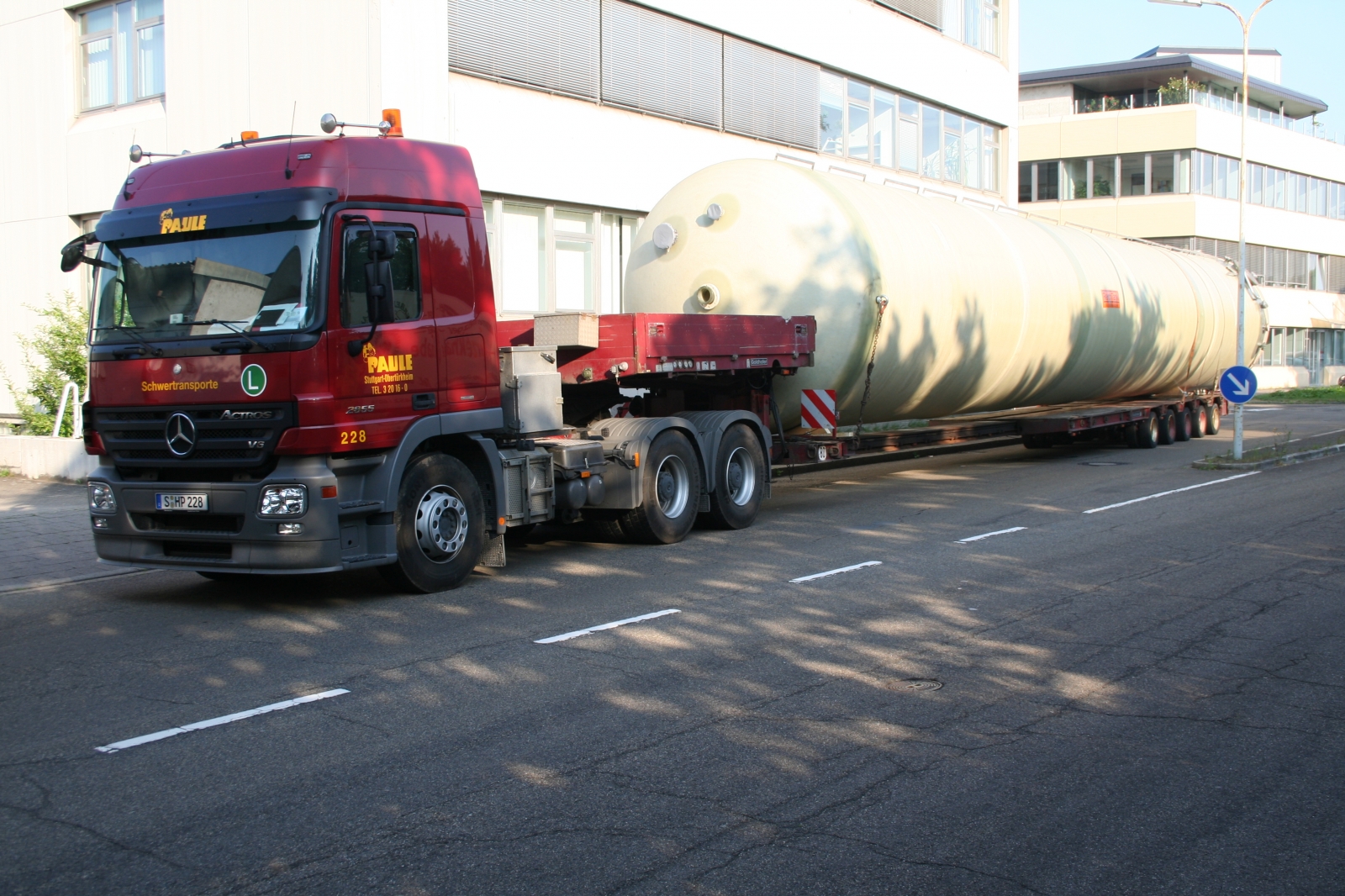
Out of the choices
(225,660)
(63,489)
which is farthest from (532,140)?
(225,660)

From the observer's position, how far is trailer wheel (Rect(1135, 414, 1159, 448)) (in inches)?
908

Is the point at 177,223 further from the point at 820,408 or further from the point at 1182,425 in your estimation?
the point at 1182,425

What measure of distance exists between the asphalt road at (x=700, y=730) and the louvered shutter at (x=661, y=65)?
12.5 m

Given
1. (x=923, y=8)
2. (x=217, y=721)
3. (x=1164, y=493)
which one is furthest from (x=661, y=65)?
(x=217, y=721)

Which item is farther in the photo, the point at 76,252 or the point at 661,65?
the point at 661,65

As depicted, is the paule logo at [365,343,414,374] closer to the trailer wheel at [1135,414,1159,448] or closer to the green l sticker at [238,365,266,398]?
the green l sticker at [238,365,266,398]

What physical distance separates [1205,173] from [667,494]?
4669cm

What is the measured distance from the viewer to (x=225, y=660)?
7301 millimetres

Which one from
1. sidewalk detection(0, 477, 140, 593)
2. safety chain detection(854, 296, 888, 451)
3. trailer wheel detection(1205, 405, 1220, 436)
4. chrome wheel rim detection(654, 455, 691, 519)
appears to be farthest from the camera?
trailer wheel detection(1205, 405, 1220, 436)

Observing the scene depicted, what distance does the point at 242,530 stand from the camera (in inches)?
334

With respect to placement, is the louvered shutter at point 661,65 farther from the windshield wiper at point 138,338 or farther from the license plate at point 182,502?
the license plate at point 182,502

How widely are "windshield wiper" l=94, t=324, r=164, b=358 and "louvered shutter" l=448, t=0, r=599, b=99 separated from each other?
392 inches

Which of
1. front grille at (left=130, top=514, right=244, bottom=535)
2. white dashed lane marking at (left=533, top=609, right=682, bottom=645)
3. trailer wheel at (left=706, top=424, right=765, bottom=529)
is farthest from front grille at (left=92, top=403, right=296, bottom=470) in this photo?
trailer wheel at (left=706, top=424, right=765, bottom=529)

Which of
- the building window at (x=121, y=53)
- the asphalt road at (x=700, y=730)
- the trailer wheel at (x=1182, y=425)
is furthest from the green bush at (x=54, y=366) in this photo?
the trailer wheel at (x=1182, y=425)
